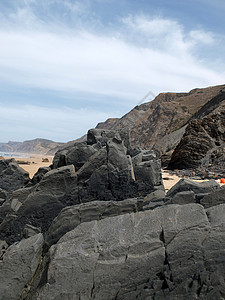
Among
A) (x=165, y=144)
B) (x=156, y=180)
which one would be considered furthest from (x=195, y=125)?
(x=156, y=180)

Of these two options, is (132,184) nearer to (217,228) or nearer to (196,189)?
(196,189)

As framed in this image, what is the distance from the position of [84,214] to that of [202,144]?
16770mm

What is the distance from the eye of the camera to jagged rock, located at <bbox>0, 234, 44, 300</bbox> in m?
4.18

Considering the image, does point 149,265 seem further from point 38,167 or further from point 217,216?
point 38,167

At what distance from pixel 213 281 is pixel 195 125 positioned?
1930 centimetres

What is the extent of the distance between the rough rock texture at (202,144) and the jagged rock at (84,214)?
14.7 metres

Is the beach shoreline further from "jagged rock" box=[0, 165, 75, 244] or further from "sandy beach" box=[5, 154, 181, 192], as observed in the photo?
"jagged rock" box=[0, 165, 75, 244]

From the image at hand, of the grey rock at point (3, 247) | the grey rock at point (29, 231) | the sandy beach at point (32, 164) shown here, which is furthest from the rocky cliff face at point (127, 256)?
the sandy beach at point (32, 164)

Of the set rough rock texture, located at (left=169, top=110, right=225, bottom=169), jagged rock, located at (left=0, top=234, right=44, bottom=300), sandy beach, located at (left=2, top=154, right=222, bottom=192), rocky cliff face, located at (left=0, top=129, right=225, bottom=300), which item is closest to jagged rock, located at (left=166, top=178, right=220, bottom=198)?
rocky cliff face, located at (left=0, top=129, right=225, bottom=300)

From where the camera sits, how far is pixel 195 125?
21562mm

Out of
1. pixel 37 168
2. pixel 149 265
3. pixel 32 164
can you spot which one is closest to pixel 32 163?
pixel 32 164

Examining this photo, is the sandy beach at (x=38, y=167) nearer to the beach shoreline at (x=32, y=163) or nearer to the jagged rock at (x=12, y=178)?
the beach shoreline at (x=32, y=163)

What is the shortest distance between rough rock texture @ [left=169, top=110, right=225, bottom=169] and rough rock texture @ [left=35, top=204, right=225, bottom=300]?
15.5 m

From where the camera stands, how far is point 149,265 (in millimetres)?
3537
